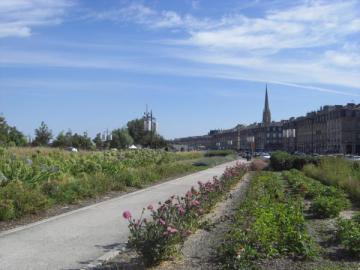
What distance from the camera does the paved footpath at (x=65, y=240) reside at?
844 centimetres

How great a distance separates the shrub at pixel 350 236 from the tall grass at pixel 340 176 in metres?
8.23

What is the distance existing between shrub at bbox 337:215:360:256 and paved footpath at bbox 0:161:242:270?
356 centimetres

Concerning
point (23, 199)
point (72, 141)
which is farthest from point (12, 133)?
point (23, 199)

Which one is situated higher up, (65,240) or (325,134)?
(325,134)

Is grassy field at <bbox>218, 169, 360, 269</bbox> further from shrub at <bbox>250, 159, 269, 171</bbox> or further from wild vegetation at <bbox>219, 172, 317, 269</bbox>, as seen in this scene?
shrub at <bbox>250, 159, 269, 171</bbox>

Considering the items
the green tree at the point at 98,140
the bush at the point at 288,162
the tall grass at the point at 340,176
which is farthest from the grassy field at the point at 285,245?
the green tree at the point at 98,140

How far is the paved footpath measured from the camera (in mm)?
8438

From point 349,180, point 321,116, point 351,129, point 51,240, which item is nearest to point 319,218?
point 51,240

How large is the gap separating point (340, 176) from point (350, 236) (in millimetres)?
15107

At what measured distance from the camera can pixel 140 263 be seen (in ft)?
25.5

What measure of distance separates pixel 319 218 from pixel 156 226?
6425mm

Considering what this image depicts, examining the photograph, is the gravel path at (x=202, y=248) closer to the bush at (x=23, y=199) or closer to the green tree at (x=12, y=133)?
the bush at (x=23, y=199)

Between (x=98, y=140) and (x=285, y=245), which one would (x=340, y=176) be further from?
(x=98, y=140)

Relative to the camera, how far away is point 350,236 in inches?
336
